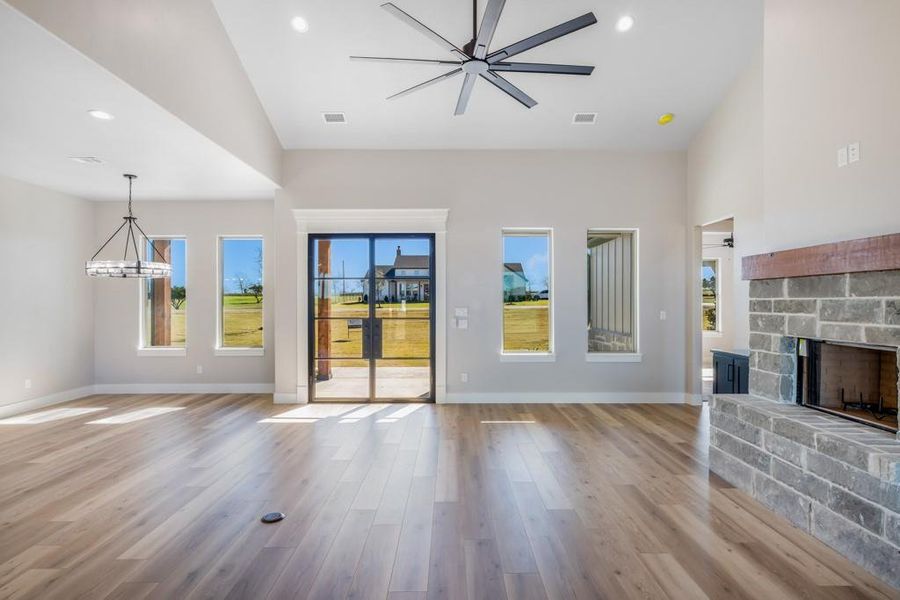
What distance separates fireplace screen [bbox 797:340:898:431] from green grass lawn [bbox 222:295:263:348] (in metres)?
6.60

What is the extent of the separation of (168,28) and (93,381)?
5.59 meters

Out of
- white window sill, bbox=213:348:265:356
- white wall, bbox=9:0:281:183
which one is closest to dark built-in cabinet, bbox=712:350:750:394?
white wall, bbox=9:0:281:183

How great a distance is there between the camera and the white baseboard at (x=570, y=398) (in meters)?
5.91

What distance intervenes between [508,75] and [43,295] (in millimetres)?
6722

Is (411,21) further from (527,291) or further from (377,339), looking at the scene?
(377,339)

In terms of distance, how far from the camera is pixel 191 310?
21.6 ft

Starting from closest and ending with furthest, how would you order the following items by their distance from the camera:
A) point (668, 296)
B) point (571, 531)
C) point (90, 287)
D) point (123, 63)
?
point (571, 531)
point (123, 63)
point (668, 296)
point (90, 287)

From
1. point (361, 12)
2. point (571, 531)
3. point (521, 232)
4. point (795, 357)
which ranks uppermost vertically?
point (361, 12)

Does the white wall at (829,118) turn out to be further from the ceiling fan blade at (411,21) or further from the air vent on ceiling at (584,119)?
the ceiling fan blade at (411,21)

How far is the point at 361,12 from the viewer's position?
4.08 meters

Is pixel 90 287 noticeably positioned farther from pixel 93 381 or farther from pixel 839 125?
pixel 839 125

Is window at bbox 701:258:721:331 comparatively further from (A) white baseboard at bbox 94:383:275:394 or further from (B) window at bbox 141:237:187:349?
(B) window at bbox 141:237:187:349

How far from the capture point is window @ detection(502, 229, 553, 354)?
19.9 ft

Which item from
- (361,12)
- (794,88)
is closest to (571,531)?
(794,88)
